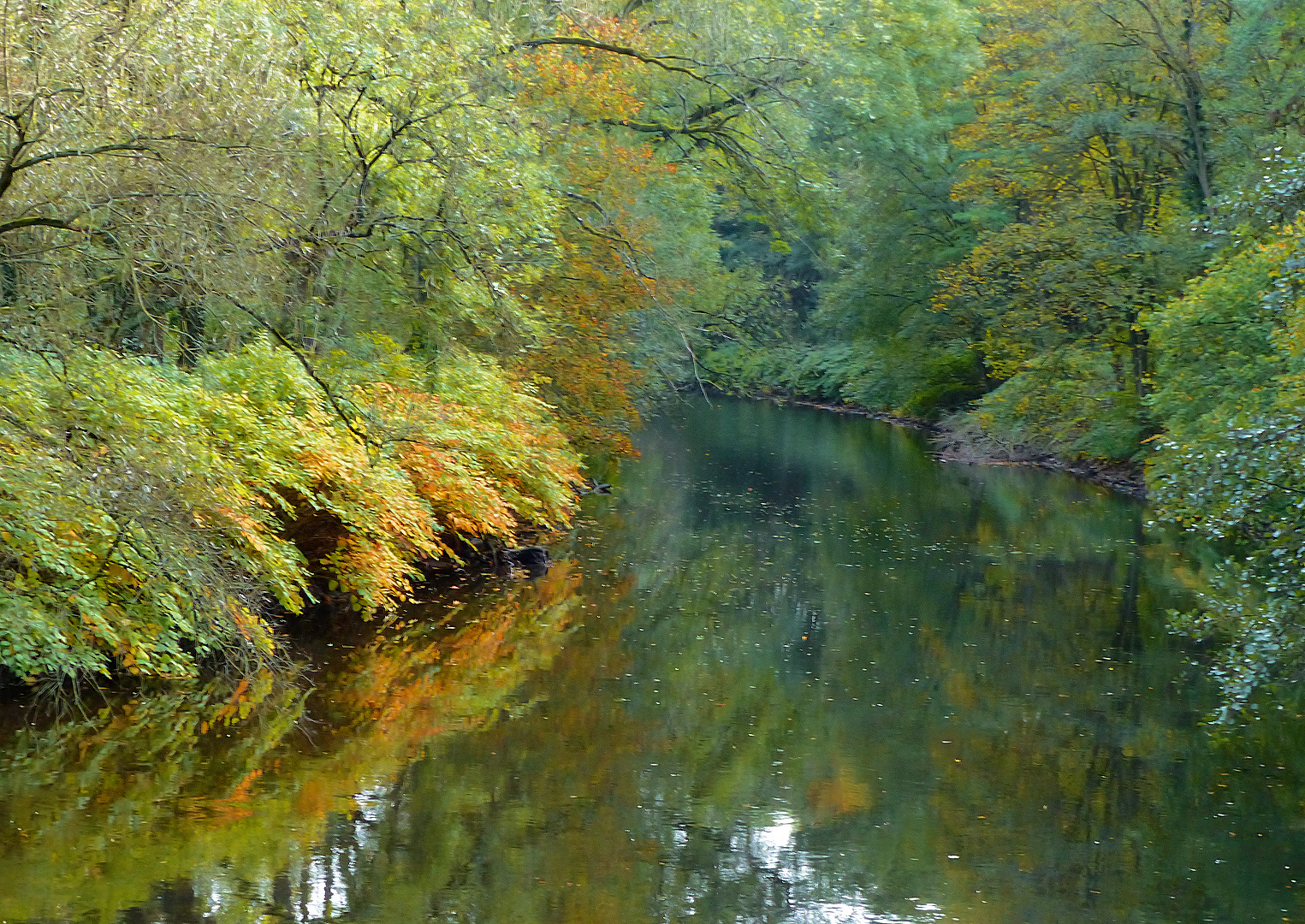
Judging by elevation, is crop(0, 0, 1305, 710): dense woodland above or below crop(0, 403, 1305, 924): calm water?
above

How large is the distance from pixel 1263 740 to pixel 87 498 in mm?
8278

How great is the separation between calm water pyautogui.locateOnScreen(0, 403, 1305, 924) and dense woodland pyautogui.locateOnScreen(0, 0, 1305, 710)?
0.77 m

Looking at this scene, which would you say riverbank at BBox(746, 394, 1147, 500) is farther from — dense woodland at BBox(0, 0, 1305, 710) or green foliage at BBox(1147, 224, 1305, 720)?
green foliage at BBox(1147, 224, 1305, 720)

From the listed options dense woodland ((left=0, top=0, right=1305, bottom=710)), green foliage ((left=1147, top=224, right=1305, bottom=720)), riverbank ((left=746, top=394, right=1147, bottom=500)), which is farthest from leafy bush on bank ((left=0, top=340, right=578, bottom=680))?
riverbank ((left=746, top=394, right=1147, bottom=500))

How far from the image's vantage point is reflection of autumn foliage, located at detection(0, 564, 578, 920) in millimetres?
6785

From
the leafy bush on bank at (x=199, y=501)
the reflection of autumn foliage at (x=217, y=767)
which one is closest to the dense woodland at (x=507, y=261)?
the leafy bush on bank at (x=199, y=501)

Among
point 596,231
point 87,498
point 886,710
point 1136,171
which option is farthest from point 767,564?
point 1136,171

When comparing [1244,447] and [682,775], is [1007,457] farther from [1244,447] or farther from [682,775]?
[682,775]

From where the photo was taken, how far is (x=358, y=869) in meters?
7.01

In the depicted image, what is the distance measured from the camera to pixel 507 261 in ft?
51.9

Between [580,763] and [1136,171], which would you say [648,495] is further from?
[580,763]

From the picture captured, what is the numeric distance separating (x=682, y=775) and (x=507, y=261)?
8.24m

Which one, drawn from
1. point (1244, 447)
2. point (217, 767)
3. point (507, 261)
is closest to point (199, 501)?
point (217, 767)

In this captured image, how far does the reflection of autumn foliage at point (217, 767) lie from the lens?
679 cm
